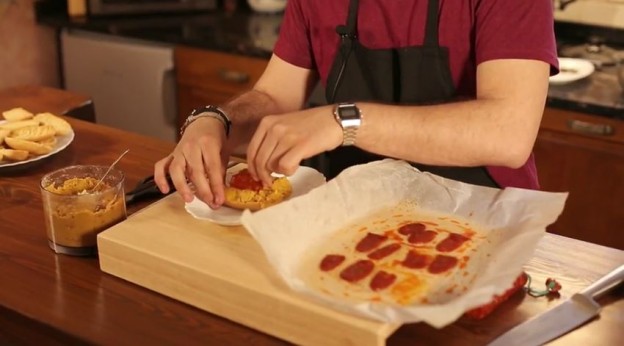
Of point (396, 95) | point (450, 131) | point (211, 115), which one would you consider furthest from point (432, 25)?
point (211, 115)

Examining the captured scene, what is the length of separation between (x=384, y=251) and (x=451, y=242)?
0.10 meters

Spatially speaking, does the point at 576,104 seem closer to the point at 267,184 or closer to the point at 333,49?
the point at 333,49

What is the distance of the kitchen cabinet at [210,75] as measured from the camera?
263 cm

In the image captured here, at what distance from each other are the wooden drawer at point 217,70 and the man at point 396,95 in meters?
0.95

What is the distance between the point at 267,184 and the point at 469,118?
0.32 metres

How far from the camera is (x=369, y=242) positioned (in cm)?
113

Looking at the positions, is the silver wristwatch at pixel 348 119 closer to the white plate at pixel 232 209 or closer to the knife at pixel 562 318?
the white plate at pixel 232 209

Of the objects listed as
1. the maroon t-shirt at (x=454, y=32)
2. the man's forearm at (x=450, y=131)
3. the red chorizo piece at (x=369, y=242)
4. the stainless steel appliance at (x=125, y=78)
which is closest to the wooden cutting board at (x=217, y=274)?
the red chorizo piece at (x=369, y=242)

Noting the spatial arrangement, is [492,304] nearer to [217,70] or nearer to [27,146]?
[27,146]

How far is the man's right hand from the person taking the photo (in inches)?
49.9

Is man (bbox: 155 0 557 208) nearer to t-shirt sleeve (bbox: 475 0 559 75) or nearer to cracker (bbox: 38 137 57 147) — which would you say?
t-shirt sleeve (bbox: 475 0 559 75)

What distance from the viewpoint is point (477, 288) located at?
0.99 metres

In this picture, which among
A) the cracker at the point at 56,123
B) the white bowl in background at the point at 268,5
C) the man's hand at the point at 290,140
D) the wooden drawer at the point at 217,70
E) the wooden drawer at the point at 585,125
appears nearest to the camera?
the man's hand at the point at 290,140

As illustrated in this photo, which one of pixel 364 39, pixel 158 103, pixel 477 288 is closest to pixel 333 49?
pixel 364 39
